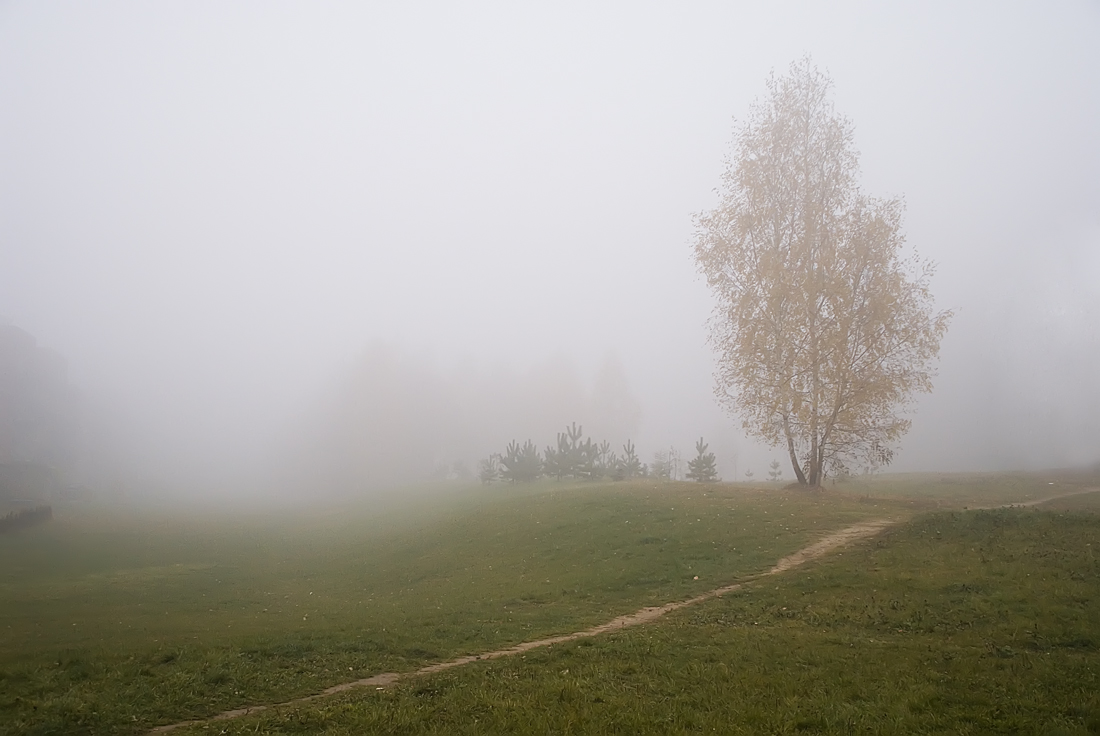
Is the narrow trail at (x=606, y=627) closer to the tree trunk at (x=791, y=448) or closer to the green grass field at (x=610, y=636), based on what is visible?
the green grass field at (x=610, y=636)

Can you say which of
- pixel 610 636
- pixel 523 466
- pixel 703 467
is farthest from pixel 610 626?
pixel 523 466

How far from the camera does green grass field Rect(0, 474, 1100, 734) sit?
9.33 meters

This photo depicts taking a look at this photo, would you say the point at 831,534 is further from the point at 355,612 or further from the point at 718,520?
the point at 355,612

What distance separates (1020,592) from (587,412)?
8165 centimetres

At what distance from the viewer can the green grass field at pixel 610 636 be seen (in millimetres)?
9328

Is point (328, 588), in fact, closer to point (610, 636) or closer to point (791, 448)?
point (610, 636)

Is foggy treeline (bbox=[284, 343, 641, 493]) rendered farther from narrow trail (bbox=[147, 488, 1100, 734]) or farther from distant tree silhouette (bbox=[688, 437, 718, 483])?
narrow trail (bbox=[147, 488, 1100, 734])

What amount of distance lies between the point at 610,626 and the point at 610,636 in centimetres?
170

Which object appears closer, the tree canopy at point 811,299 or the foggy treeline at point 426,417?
the tree canopy at point 811,299

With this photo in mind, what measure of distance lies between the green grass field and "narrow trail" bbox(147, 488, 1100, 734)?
0.46 metres

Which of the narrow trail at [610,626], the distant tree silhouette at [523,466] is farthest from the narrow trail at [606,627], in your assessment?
the distant tree silhouette at [523,466]

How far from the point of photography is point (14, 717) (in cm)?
1024

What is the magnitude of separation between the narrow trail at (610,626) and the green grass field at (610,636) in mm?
457

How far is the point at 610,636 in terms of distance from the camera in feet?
46.7
